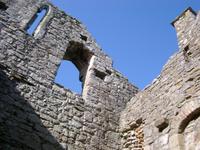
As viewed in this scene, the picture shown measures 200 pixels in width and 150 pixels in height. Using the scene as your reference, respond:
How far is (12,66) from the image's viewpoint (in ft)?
20.6

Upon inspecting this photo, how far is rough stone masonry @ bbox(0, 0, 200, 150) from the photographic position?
214 inches

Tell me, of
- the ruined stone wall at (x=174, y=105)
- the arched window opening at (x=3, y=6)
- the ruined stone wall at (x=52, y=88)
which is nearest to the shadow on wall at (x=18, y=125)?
the ruined stone wall at (x=52, y=88)

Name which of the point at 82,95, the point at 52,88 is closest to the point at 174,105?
the point at 82,95

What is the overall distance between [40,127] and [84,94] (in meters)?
1.83

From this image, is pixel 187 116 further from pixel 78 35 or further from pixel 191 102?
pixel 78 35

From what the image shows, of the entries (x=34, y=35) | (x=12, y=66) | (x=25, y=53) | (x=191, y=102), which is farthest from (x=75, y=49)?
(x=191, y=102)

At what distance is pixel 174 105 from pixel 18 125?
311cm

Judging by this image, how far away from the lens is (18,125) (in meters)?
5.49

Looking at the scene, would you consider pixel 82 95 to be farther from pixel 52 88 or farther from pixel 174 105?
pixel 174 105

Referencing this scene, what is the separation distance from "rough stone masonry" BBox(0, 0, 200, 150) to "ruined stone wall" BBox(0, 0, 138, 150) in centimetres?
2

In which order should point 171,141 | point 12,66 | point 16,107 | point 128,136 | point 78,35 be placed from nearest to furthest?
point 171,141, point 16,107, point 12,66, point 128,136, point 78,35

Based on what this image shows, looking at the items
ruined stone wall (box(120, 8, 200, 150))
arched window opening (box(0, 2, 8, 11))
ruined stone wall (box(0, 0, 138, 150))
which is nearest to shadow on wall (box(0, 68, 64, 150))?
ruined stone wall (box(0, 0, 138, 150))

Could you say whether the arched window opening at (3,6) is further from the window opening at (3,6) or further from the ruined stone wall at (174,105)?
the ruined stone wall at (174,105)

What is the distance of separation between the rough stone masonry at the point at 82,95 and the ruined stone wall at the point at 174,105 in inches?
0.7
